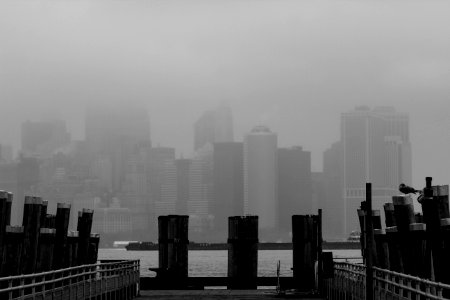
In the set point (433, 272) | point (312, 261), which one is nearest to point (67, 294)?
point (433, 272)

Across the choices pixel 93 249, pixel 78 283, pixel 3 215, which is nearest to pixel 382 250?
pixel 78 283

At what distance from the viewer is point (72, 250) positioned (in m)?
46.7

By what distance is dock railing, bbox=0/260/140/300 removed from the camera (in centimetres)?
2909

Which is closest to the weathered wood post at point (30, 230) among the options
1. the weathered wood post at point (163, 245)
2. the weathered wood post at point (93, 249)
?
the weathered wood post at point (93, 249)

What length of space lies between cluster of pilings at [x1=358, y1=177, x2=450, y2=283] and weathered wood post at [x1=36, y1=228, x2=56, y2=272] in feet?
38.7

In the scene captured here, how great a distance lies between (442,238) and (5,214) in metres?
13.2

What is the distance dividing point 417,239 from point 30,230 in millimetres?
13498

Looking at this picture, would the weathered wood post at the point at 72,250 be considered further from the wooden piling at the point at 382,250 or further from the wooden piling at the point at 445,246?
the wooden piling at the point at 445,246

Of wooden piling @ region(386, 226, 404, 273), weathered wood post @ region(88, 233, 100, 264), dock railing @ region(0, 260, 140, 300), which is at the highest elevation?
weathered wood post @ region(88, 233, 100, 264)

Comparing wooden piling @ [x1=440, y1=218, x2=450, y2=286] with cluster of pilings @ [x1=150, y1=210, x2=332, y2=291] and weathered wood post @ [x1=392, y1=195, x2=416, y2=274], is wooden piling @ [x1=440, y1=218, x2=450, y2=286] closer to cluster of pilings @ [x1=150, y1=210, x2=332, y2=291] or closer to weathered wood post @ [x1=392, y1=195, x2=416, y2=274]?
weathered wood post @ [x1=392, y1=195, x2=416, y2=274]

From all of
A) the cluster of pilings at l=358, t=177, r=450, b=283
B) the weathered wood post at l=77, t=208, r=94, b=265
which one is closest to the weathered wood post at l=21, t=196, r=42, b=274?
the weathered wood post at l=77, t=208, r=94, b=265

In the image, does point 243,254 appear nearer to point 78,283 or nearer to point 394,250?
point 78,283

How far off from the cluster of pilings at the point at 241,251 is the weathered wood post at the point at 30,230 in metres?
22.5

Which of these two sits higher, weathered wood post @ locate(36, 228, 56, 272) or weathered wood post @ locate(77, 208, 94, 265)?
weathered wood post @ locate(77, 208, 94, 265)
